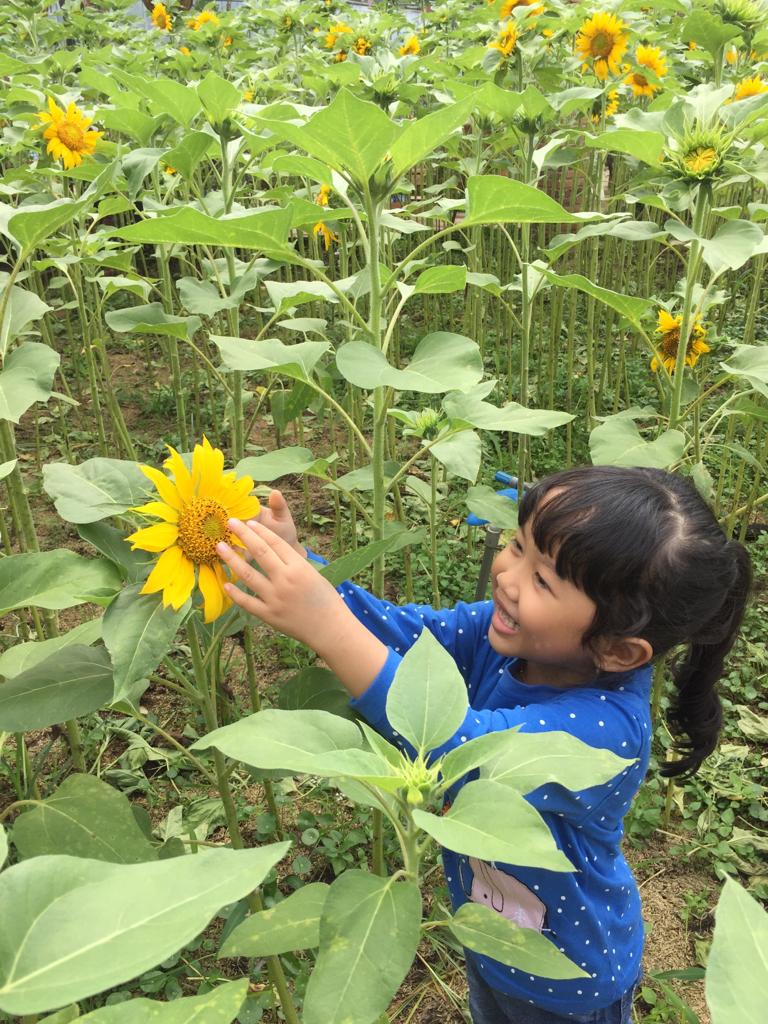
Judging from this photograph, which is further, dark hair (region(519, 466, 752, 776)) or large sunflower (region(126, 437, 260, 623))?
dark hair (region(519, 466, 752, 776))

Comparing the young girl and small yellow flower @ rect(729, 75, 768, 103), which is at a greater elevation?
small yellow flower @ rect(729, 75, 768, 103)

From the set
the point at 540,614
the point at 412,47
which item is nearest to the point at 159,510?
the point at 540,614

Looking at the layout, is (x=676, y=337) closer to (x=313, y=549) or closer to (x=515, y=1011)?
(x=313, y=549)

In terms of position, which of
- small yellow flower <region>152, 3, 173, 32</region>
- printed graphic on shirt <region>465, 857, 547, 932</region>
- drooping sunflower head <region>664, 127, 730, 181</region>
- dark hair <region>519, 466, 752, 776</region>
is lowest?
printed graphic on shirt <region>465, 857, 547, 932</region>

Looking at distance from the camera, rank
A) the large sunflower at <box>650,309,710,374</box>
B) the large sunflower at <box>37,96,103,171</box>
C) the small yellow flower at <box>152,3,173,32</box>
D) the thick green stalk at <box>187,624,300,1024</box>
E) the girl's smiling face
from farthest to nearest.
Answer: the small yellow flower at <box>152,3,173,32</box>
the large sunflower at <box>37,96,103,171</box>
the large sunflower at <box>650,309,710,374</box>
the girl's smiling face
the thick green stalk at <box>187,624,300,1024</box>

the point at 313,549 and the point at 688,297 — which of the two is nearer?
the point at 688,297

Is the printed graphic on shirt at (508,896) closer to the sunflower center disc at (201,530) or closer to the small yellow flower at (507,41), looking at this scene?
the sunflower center disc at (201,530)

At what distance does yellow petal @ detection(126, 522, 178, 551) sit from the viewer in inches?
28.5

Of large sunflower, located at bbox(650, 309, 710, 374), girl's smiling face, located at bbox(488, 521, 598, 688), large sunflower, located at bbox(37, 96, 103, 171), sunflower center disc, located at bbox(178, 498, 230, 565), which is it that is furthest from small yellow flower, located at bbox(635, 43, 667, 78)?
sunflower center disc, located at bbox(178, 498, 230, 565)

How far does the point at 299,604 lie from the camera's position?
2.64 ft

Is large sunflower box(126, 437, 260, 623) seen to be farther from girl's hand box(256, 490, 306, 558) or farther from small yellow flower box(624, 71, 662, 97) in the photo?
small yellow flower box(624, 71, 662, 97)

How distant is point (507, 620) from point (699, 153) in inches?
31.4

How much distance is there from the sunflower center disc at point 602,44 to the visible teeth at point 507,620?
1.93 meters

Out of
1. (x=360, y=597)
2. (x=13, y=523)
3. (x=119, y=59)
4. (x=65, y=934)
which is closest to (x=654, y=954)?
(x=360, y=597)
